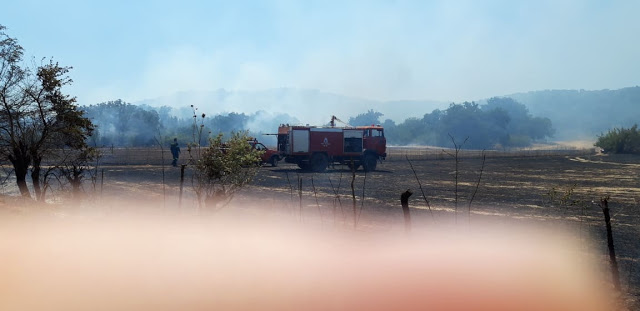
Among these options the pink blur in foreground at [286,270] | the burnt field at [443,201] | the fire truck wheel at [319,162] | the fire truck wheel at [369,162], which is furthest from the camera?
the fire truck wheel at [369,162]

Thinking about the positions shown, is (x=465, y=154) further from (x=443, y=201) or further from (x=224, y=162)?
(x=224, y=162)

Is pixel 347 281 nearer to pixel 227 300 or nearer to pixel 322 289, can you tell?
pixel 322 289

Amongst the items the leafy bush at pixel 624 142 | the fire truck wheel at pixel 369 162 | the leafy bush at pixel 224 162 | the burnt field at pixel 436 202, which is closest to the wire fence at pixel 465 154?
the leafy bush at pixel 624 142

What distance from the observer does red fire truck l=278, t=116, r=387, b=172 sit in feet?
109

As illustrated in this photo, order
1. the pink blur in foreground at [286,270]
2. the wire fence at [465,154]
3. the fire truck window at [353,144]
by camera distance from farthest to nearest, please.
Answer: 1. the wire fence at [465,154]
2. the fire truck window at [353,144]
3. the pink blur in foreground at [286,270]

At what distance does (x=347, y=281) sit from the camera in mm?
9234

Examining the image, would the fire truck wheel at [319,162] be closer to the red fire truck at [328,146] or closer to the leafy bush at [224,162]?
the red fire truck at [328,146]

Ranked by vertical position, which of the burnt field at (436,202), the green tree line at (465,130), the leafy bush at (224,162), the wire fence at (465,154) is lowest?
the burnt field at (436,202)

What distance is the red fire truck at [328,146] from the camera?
3334 centimetres

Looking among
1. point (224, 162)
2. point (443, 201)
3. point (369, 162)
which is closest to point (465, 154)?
point (369, 162)

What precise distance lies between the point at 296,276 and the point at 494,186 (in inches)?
708

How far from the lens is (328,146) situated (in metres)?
33.8

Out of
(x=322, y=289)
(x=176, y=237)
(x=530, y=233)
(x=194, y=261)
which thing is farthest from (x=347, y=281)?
(x=530, y=233)

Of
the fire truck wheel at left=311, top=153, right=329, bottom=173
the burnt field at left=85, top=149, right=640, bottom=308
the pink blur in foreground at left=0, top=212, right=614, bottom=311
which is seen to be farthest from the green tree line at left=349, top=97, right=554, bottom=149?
the pink blur in foreground at left=0, top=212, right=614, bottom=311
